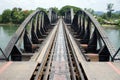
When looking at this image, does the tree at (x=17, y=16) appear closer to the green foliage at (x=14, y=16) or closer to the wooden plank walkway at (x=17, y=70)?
the green foliage at (x=14, y=16)

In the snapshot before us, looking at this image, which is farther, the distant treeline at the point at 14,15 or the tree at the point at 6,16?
the tree at the point at 6,16

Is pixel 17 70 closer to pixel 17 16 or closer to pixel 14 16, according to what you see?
pixel 17 16

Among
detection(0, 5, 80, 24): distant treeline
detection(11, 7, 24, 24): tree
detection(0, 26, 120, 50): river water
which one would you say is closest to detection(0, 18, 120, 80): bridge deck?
detection(0, 26, 120, 50): river water

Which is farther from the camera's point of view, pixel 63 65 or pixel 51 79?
pixel 63 65

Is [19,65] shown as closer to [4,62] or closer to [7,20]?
[4,62]

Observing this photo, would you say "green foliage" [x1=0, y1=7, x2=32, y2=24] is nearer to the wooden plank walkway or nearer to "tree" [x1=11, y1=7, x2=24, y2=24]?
"tree" [x1=11, y1=7, x2=24, y2=24]

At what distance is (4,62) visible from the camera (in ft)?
36.8

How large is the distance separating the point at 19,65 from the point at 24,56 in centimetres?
425

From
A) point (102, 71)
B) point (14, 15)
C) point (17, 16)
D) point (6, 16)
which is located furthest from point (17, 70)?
point (6, 16)

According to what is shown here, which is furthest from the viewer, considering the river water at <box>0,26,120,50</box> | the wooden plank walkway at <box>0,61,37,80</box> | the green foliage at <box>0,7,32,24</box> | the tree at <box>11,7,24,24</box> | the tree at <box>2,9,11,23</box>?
the tree at <box>2,9,11,23</box>

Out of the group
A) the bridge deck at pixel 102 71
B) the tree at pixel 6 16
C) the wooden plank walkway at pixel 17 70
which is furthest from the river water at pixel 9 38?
the tree at pixel 6 16

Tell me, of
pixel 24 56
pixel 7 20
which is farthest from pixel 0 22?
pixel 24 56

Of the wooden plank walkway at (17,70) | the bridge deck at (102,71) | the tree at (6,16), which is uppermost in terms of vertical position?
the wooden plank walkway at (17,70)

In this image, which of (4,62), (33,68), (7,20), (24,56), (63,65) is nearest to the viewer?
(33,68)
